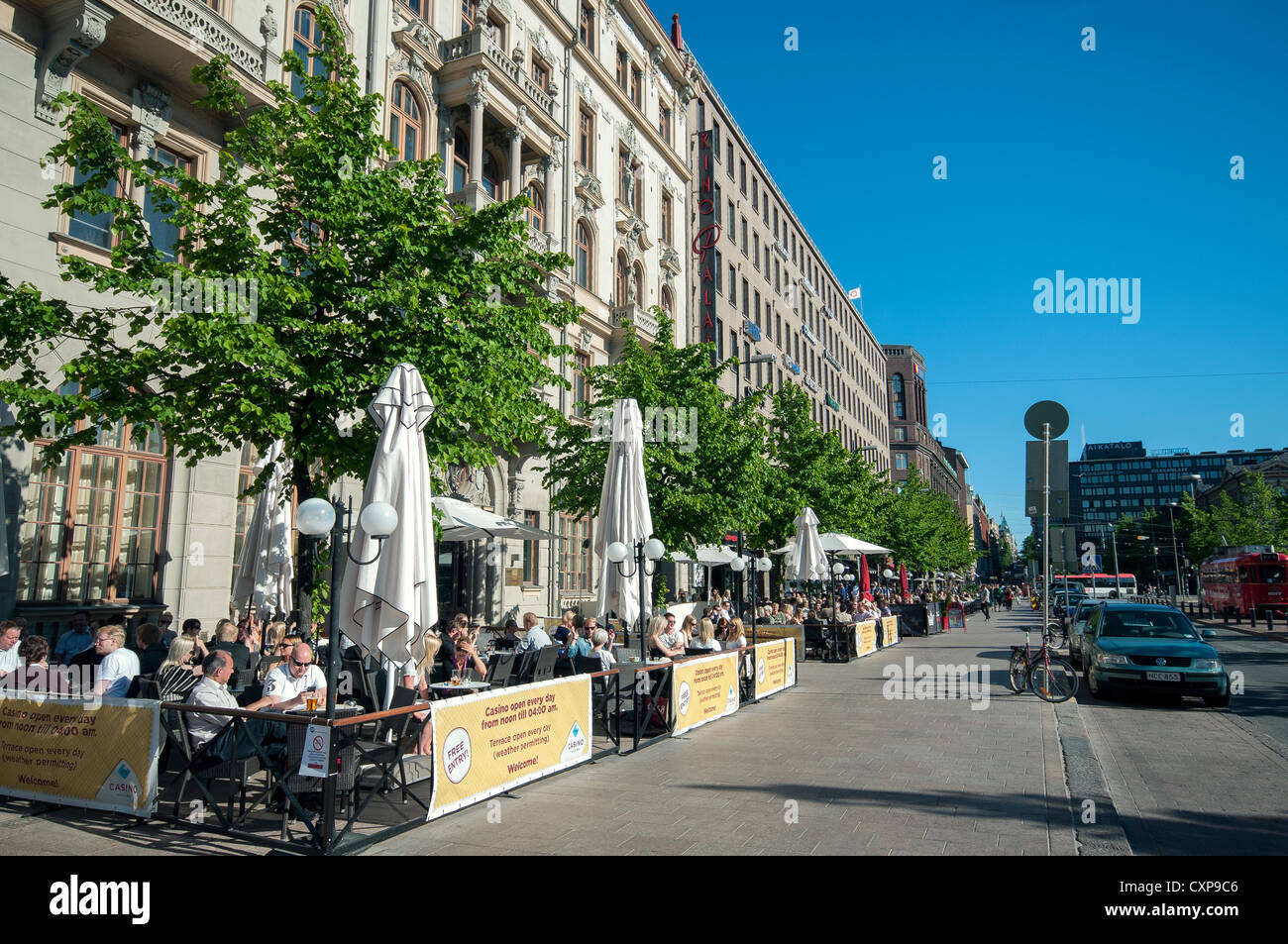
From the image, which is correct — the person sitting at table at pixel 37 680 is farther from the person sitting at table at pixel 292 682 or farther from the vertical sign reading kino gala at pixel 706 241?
the vertical sign reading kino gala at pixel 706 241

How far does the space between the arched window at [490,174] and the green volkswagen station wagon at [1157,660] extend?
20.5m

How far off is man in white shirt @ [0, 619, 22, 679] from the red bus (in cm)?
4124

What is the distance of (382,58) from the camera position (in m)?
20.5

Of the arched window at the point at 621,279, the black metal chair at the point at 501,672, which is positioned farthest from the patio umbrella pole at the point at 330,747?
the arched window at the point at 621,279

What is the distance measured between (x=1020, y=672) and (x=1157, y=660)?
2.38 metres

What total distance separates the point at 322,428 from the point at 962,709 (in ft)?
33.5

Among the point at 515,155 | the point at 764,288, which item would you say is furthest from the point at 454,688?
the point at 764,288

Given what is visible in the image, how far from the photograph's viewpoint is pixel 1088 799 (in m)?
7.20

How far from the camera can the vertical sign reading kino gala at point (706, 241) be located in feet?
131

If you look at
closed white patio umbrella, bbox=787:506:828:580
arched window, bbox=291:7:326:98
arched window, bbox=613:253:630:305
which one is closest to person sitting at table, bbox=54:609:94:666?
arched window, bbox=291:7:326:98

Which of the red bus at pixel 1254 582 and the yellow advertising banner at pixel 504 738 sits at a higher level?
the red bus at pixel 1254 582

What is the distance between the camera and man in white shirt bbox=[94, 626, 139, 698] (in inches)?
303

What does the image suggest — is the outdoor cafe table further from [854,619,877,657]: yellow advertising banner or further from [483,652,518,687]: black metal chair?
[854,619,877,657]: yellow advertising banner

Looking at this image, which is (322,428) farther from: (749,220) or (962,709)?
(749,220)
